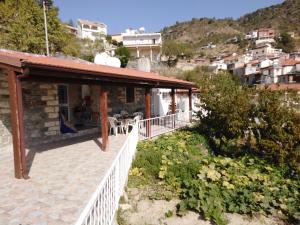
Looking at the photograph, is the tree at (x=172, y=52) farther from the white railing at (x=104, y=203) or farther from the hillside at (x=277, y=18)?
the hillside at (x=277, y=18)

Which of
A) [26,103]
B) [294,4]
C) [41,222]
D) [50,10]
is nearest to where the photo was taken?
[41,222]

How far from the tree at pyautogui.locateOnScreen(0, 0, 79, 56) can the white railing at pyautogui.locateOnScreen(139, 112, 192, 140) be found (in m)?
19.2

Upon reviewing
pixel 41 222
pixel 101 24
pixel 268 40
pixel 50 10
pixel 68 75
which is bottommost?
pixel 41 222

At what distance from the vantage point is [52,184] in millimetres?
5441

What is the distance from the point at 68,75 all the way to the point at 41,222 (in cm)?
385

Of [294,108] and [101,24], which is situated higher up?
[101,24]

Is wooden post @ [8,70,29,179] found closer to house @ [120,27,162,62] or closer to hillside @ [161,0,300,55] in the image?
house @ [120,27,162,62]

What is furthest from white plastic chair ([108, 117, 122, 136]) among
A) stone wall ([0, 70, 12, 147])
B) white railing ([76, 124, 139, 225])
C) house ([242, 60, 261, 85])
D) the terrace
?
house ([242, 60, 261, 85])

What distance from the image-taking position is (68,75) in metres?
6.71

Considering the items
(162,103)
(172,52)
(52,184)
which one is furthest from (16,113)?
(172,52)

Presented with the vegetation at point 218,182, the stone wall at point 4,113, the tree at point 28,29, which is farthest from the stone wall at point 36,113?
the tree at point 28,29

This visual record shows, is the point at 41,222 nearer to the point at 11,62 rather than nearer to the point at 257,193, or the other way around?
the point at 11,62

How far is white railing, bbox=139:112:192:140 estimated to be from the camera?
1089 centimetres

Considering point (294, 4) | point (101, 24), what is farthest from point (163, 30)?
point (294, 4)
